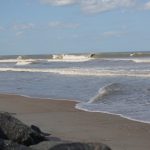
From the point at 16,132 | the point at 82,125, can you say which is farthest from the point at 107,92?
the point at 16,132

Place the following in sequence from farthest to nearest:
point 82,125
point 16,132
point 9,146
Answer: point 82,125 < point 16,132 < point 9,146

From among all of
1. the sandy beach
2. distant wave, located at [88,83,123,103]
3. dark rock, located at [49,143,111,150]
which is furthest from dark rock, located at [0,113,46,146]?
distant wave, located at [88,83,123,103]

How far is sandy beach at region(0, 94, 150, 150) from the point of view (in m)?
8.34

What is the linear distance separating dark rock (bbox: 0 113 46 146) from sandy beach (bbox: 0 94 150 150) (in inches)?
53.1

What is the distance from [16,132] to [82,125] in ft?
10.6

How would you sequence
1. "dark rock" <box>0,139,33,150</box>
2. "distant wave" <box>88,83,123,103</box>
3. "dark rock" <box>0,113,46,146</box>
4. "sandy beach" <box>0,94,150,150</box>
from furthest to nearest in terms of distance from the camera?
1. "distant wave" <box>88,83,123,103</box>
2. "sandy beach" <box>0,94,150,150</box>
3. "dark rock" <box>0,113,46,146</box>
4. "dark rock" <box>0,139,33,150</box>

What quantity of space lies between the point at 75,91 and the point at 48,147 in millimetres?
11809

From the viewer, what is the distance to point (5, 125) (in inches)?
286

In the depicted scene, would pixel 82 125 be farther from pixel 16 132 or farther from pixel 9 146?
Answer: pixel 9 146

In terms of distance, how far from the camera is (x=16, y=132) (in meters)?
7.20

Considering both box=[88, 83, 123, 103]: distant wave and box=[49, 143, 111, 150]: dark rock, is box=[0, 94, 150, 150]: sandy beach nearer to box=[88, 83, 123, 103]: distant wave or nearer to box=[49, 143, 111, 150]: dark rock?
box=[88, 83, 123, 103]: distant wave

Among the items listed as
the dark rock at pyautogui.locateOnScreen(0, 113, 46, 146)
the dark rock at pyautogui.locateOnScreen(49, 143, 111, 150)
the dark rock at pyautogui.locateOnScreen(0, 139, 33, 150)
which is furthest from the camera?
the dark rock at pyautogui.locateOnScreen(0, 113, 46, 146)

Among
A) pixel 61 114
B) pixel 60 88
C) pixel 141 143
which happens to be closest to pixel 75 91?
pixel 60 88

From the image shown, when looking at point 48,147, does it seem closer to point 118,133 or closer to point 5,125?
point 5,125
